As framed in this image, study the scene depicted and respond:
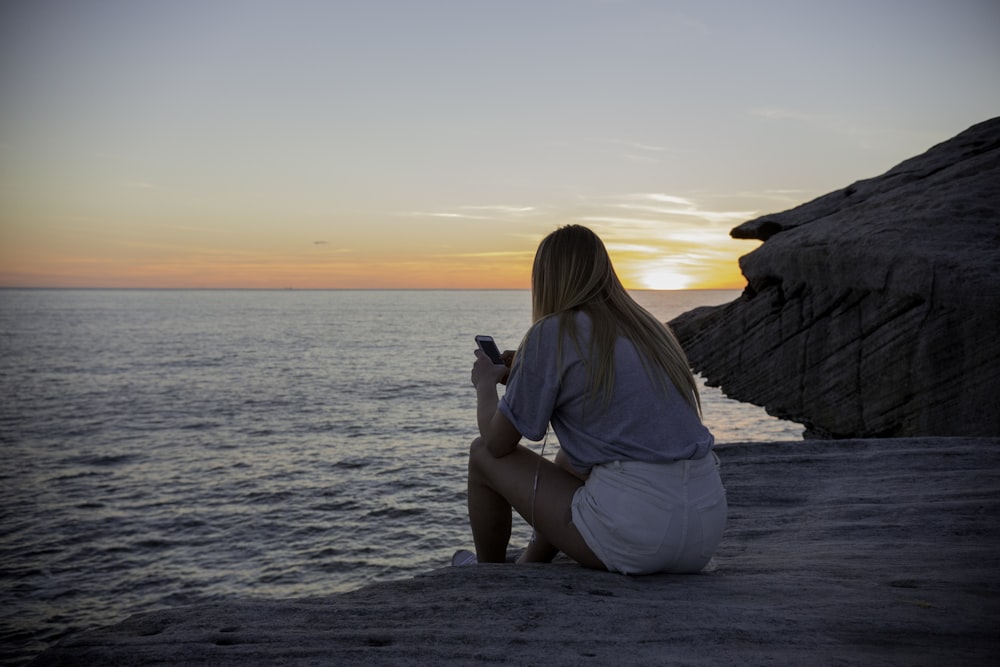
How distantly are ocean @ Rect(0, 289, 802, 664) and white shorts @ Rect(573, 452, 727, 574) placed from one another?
371 inches

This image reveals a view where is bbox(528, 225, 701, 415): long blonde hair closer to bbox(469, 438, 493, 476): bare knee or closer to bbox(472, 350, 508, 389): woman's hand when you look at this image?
bbox(472, 350, 508, 389): woman's hand

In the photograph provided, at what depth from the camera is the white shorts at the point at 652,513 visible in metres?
3.39

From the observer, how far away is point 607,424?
3.50 m

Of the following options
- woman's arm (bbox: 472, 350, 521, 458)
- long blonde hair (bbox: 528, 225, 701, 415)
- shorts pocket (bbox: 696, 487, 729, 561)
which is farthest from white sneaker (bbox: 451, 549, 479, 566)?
long blonde hair (bbox: 528, 225, 701, 415)

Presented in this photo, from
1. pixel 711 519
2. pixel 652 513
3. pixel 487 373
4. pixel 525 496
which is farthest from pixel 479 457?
pixel 711 519

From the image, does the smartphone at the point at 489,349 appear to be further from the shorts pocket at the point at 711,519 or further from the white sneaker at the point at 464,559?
the shorts pocket at the point at 711,519

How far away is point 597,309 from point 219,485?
55.1ft

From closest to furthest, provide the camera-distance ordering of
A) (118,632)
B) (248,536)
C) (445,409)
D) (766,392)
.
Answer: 1. (118,632)
2. (766,392)
3. (248,536)
4. (445,409)

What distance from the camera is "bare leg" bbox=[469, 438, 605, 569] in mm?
3768

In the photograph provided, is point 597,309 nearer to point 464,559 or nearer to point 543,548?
point 543,548

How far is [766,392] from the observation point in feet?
42.2

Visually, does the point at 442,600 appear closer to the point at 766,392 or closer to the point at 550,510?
the point at 550,510

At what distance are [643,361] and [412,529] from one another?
11.9 meters

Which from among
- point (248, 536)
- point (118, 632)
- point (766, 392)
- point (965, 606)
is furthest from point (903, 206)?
point (248, 536)
